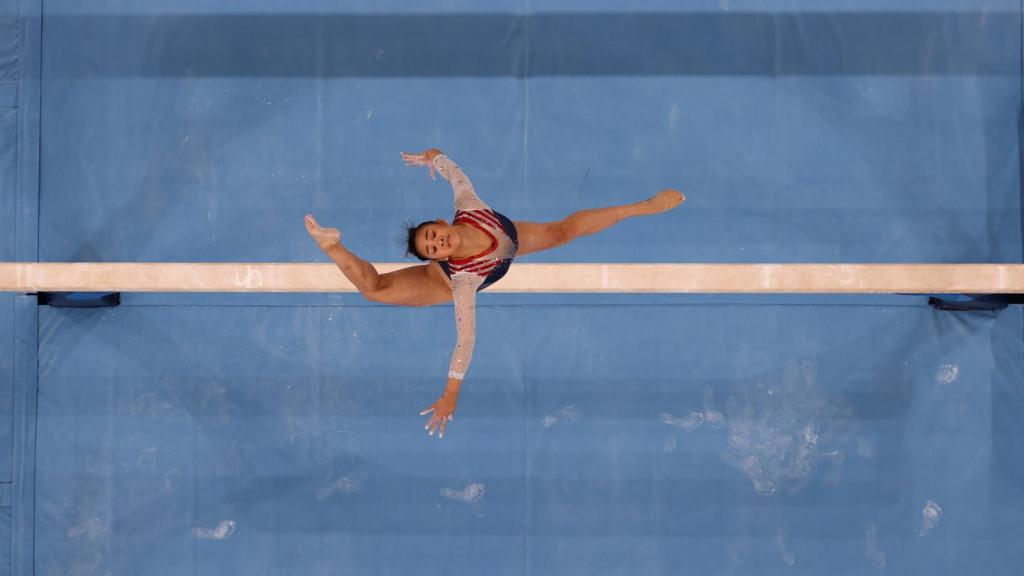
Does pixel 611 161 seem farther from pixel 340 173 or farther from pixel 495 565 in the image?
pixel 495 565

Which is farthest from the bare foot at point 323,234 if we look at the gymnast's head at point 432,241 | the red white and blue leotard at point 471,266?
the red white and blue leotard at point 471,266

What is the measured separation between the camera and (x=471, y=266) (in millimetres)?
3041

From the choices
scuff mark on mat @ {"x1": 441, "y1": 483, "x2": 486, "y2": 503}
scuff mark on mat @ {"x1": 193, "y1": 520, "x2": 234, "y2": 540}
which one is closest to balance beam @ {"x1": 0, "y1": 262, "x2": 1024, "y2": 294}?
scuff mark on mat @ {"x1": 441, "y1": 483, "x2": 486, "y2": 503}

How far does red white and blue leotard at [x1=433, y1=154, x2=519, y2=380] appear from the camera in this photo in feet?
9.89

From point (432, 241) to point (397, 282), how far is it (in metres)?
0.32

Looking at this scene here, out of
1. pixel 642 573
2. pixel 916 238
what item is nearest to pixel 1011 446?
pixel 916 238

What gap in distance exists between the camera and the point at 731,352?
421cm

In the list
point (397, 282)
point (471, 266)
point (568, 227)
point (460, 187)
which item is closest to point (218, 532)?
point (397, 282)

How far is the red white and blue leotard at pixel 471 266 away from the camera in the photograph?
3014 millimetres

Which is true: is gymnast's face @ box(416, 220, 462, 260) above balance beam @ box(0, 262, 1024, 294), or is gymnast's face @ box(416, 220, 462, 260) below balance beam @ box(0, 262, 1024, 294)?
above

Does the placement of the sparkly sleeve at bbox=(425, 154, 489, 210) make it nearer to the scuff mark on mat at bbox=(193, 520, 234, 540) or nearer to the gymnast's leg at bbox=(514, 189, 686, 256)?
the gymnast's leg at bbox=(514, 189, 686, 256)

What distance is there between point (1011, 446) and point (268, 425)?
3.90 meters

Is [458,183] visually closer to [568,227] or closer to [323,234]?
[568,227]

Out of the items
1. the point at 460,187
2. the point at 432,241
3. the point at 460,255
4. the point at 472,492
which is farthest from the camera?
the point at 472,492
